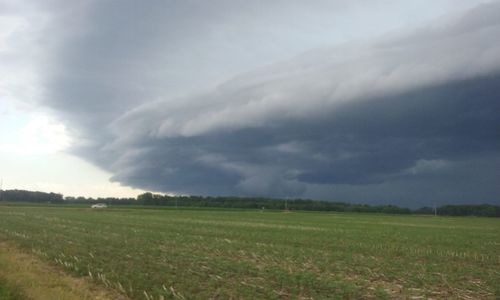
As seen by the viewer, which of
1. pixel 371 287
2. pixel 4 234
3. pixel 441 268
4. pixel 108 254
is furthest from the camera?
pixel 4 234

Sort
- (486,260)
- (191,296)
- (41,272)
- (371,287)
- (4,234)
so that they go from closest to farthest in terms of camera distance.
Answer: (191,296) → (371,287) → (41,272) → (486,260) → (4,234)

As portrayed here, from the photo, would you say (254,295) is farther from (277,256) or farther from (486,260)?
(486,260)

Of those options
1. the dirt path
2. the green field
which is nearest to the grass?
the dirt path

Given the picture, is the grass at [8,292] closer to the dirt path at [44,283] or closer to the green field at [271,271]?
the dirt path at [44,283]

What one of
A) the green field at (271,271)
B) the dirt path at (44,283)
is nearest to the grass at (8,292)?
the dirt path at (44,283)

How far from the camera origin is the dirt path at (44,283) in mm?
14465

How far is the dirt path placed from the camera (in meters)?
14.5

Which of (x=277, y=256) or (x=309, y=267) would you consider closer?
(x=309, y=267)

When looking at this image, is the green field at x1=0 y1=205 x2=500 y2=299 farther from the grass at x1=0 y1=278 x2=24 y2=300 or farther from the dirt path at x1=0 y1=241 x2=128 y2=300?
the grass at x1=0 y1=278 x2=24 y2=300

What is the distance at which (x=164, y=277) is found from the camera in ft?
55.0

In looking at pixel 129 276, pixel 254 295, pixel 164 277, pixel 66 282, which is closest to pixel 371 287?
→ pixel 254 295

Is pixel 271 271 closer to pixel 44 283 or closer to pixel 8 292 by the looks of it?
pixel 44 283

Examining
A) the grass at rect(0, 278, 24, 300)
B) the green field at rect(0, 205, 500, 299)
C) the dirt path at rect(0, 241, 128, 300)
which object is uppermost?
the green field at rect(0, 205, 500, 299)

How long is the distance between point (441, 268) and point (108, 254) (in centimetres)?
1604
